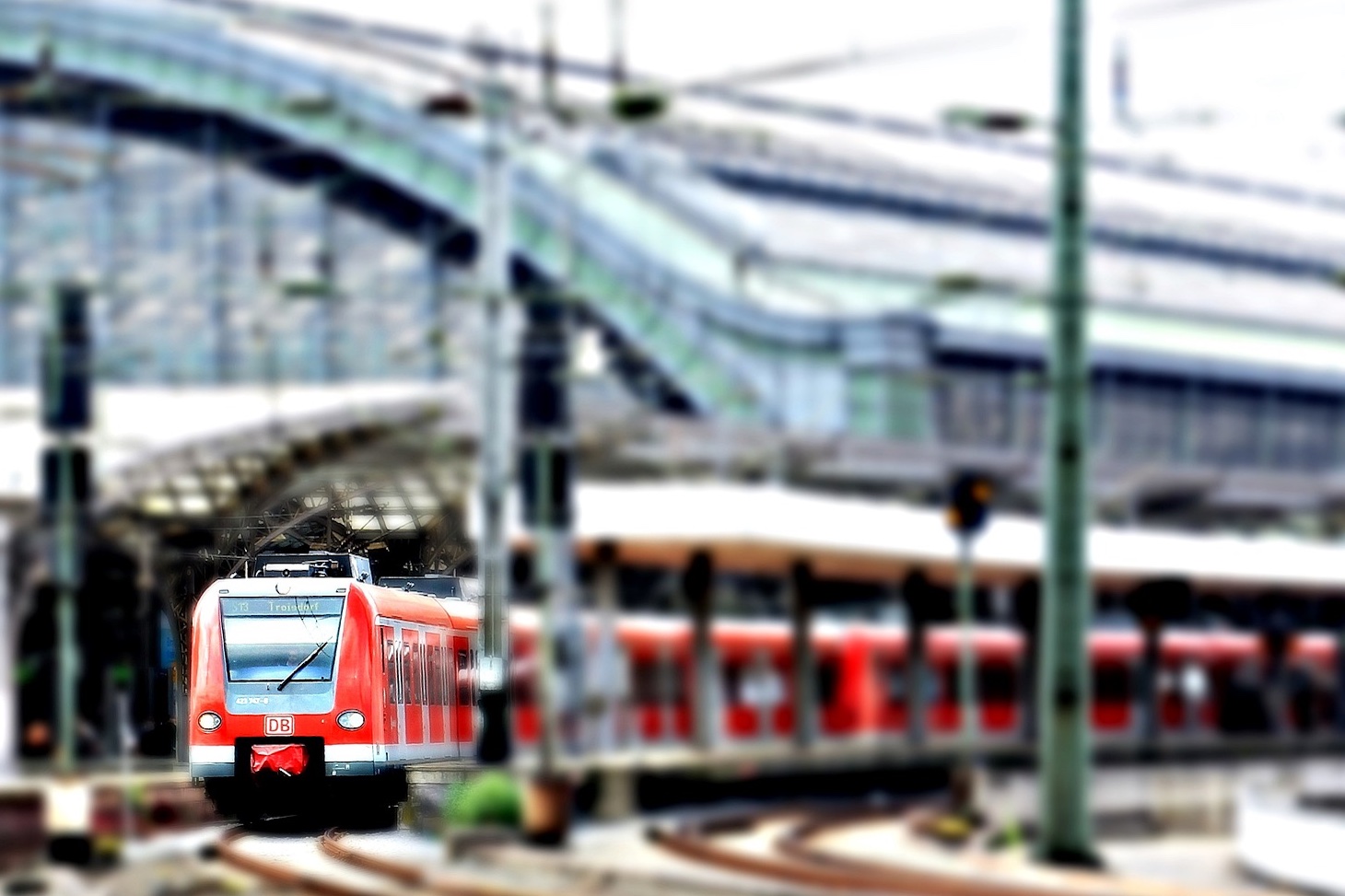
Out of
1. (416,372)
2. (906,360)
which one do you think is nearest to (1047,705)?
(906,360)

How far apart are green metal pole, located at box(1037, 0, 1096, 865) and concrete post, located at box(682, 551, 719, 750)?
1042cm

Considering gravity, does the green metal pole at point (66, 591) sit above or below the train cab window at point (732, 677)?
above

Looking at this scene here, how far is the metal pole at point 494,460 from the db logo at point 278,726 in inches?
107

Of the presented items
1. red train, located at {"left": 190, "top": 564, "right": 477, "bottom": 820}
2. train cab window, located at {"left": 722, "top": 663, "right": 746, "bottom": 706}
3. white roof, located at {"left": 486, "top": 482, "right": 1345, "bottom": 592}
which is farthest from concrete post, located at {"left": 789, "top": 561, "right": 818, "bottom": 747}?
red train, located at {"left": 190, "top": 564, "right": 477, "bottom": 820}

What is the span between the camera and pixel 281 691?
1977cm

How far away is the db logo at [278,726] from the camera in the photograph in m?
19.7

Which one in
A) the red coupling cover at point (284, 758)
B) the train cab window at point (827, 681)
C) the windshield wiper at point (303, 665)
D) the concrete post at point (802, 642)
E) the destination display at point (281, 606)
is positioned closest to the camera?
the destination display at point (281, 606)

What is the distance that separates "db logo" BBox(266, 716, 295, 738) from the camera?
1967 cm

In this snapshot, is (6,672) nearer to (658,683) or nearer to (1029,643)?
(658,683)

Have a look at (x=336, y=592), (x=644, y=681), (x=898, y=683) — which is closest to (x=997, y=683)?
(x=898, y=683)

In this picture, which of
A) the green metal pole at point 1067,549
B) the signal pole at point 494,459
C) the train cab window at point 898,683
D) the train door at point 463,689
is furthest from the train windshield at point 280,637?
the train cab window at point 898,683

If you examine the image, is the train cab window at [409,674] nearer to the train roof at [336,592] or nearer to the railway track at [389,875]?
the train roof at [336,592]

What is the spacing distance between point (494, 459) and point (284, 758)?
33.4 ft

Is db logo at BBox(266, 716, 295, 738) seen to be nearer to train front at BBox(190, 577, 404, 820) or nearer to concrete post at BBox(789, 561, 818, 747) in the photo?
train front at BBox(190, 577, 404, 820)
